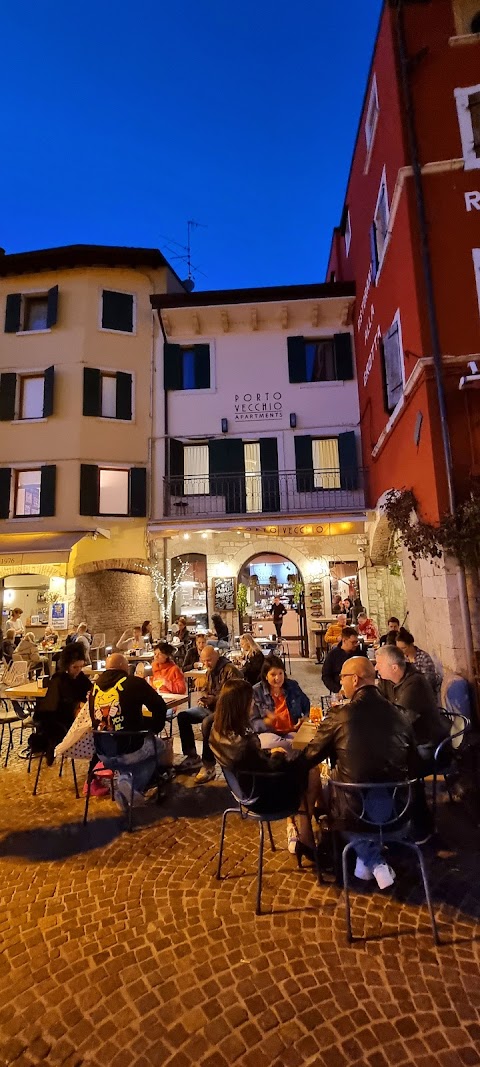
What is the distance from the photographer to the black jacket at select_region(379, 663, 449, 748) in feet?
13.0

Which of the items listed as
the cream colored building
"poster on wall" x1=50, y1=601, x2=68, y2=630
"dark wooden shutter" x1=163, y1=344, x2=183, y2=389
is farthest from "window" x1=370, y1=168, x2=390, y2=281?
"poster on wall" x1=50, y1=601, x2=68, y2=630

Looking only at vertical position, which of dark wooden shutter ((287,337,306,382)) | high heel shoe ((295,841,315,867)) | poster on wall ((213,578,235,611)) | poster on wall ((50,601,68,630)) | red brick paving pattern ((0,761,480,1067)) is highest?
dark wooden shutter ((287,337,306,382))

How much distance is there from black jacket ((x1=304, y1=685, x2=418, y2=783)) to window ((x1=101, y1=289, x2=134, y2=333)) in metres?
14.3

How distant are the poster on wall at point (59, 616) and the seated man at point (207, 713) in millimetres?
7880

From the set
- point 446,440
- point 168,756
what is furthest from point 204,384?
point 168,756

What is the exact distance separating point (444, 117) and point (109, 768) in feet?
31.9

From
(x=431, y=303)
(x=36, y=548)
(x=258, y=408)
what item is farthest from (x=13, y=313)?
(x=431, y=303)

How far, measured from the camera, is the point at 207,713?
571cm

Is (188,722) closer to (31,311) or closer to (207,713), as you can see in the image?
(207,713)

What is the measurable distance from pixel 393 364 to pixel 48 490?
9626mm

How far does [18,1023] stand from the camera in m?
2.30

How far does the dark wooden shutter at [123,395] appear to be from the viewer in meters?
14.3

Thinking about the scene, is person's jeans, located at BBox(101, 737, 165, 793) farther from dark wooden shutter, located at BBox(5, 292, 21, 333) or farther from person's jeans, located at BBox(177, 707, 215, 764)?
dark wooden shutter, located at BBox(5, 292, 21, 333)

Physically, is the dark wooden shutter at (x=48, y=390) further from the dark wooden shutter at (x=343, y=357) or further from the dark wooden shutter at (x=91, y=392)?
the dark wooden shutter at (x=343, y=357)
